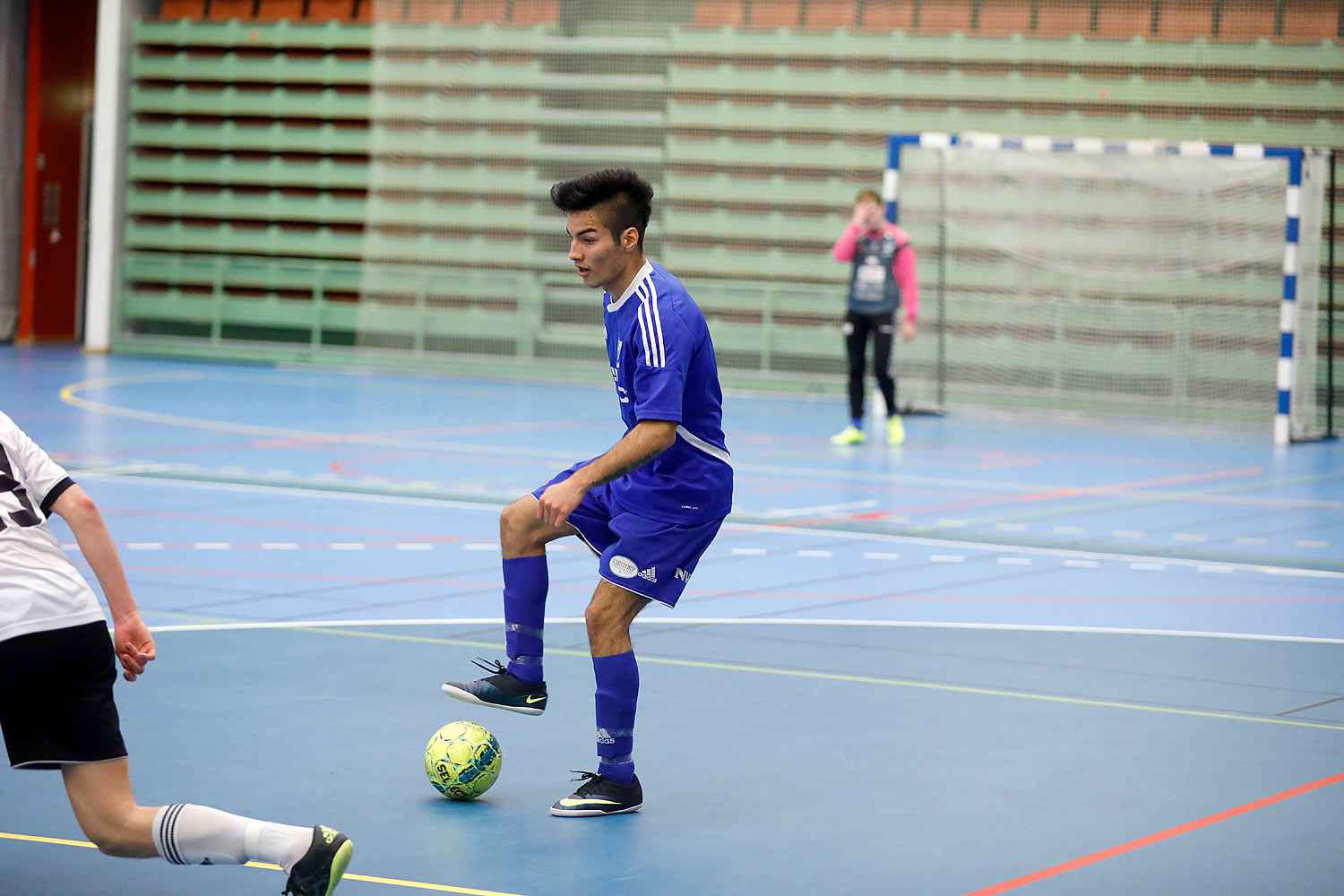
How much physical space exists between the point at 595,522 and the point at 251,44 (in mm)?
21101

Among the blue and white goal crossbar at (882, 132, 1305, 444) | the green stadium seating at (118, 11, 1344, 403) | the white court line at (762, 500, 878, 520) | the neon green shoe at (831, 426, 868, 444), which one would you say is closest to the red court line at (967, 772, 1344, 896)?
the white court line at (762, 500, 878, 520)

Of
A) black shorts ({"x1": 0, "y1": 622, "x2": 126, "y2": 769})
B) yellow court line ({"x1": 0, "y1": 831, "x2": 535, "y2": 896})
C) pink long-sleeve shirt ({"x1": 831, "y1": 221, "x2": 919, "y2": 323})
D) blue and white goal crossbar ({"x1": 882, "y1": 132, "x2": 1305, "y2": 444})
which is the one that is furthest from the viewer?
blue and white goal crossbar ({"x1": 882, "y1": 132, "x2": 1305, "y2": 444})

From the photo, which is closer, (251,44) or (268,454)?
(268,454)

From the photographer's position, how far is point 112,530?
34.3 feet

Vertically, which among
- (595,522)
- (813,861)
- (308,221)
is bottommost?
(813,861)

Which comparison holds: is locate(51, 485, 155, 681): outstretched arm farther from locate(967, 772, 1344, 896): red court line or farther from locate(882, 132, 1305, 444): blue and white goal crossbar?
locate(882, 132, 1305, 444): blue and white goal crossbar

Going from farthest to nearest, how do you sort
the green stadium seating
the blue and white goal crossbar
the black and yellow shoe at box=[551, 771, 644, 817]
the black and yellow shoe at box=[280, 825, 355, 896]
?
the green stadium seating
the blue and white goal crossbar
the black and yellow shoe at box=[551, 771, 644, 817]
the black and yellow shoe at box=[280, 825, 355, 896]

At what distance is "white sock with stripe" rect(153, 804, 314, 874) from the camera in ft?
13.0

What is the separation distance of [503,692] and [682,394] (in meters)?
1.13

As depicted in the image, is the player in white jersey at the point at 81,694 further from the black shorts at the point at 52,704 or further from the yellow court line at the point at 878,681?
the yellow court line at the point at 878,681

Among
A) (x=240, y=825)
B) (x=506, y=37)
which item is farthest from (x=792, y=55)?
(x=240, y=825)

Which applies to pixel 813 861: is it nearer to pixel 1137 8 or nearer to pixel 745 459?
pixel 745 459

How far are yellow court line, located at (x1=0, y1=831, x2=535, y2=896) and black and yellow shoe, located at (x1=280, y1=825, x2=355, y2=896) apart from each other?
0.38m

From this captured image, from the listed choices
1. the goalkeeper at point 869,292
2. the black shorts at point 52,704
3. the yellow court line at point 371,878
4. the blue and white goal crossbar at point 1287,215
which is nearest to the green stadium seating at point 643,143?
the blue and white goal crossbar at point 1287,215
